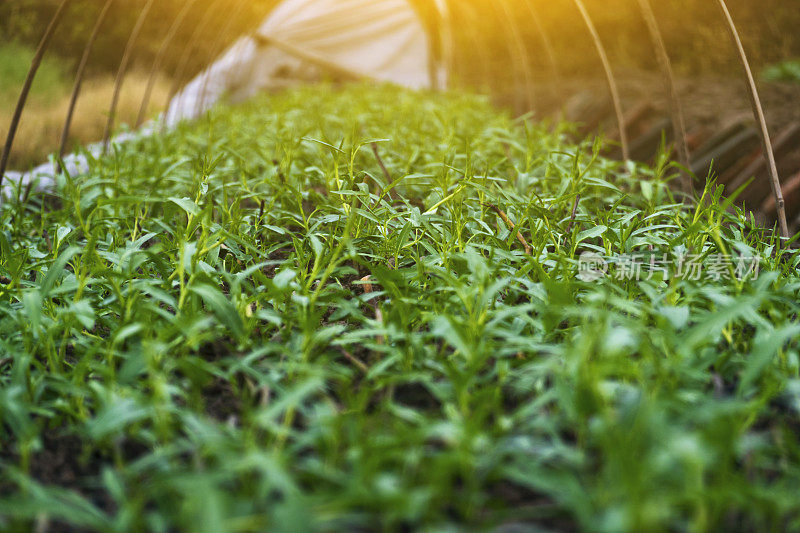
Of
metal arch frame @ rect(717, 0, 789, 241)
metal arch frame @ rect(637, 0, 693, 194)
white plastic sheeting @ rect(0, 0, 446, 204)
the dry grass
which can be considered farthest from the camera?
white plastic sheeting @ rect(0, 0, 446, 204)

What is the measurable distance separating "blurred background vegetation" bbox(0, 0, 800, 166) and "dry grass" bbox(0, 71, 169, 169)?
12mm

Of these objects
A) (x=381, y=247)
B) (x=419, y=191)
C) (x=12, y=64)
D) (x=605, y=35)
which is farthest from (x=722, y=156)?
(x=605, y=35)

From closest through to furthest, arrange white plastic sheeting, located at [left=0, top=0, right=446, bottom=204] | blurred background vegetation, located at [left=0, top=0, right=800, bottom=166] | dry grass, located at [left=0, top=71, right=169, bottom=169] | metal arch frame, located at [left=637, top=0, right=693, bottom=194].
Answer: metal arch frame, located at [left=637, top=0, right=693, bottom=194]
dry grass, located at [left=0, top=71, right=169, bottom=169]
blurred background vegetation, located at [left=0, top=0, right=800, bottom=166]
white plastic sheeting, located at [left=0, top=0, right=446, bottom=204]

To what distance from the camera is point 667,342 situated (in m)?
1.18

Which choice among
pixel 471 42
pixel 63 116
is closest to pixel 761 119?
pixel 63 116

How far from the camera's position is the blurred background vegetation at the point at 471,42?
433 cm

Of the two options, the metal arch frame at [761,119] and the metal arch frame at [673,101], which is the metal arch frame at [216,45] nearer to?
the metal arch frame at [673,101]

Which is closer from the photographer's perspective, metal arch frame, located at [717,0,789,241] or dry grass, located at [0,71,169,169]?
metal arch frame, located at [717,0,789,241]

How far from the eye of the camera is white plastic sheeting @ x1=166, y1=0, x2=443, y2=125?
8.85m

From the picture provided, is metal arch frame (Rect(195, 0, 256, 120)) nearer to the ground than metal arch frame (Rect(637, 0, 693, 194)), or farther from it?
farther from it

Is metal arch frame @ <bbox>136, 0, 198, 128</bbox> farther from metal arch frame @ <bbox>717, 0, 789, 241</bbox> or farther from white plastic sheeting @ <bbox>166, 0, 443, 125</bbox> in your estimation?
metal arch frame @ <bbox>717, 0, 789, 241</bbox>

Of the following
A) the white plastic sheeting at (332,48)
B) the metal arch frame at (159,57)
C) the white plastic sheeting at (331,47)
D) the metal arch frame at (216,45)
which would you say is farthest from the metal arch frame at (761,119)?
the white plastic sheeting at (331,47)

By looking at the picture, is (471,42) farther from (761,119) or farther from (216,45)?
(761,119)

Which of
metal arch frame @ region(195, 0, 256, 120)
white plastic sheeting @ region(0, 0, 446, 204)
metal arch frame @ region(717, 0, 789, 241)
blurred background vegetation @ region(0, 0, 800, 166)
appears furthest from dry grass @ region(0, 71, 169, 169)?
metal arch frame @ region(717, 0, 789, 241)
